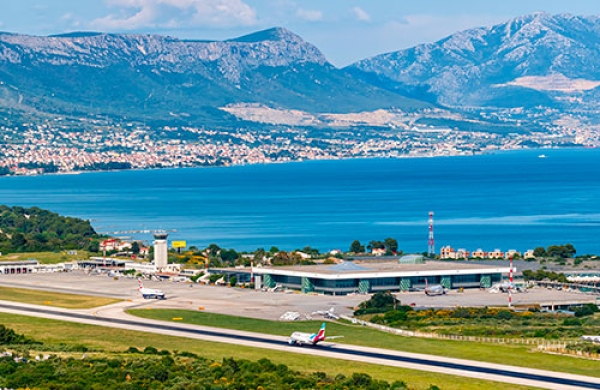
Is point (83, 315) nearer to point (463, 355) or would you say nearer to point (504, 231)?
point (463, 355)

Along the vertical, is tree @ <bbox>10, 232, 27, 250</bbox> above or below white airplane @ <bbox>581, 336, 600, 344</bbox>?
above

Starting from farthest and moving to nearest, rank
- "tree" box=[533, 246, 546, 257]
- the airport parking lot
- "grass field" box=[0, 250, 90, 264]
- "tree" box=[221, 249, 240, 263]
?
"grass field" box=[0, 250, 90, 264]
"tree" box=[533, 246, 546, 257]
"tree" box=[221, 249, 240, 263]
the airport parking lot

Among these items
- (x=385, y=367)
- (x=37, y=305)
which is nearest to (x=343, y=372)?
(x=385, y=367)

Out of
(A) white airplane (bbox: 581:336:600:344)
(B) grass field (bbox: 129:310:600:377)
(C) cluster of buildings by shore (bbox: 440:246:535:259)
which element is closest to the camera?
(B) grass field (bbox: 129:310:600:377)

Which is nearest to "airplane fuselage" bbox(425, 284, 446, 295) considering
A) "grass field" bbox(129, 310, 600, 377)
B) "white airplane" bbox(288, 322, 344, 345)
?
"grass field" bbox(129, 310, 600, 377)

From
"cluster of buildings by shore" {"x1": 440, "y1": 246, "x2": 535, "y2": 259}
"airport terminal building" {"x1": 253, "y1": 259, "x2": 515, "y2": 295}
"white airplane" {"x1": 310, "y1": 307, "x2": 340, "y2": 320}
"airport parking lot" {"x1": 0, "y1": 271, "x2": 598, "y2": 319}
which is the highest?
"cluster of buildings by shore" {"x1": 440, "y1": 246, "x2": 535, "y2": 259}

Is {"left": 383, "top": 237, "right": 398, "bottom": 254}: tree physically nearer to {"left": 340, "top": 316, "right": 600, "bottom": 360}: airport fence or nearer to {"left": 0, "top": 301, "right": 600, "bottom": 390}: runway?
{"left": 0, "top": 301, "right": 600, "bottom": 390}: runway

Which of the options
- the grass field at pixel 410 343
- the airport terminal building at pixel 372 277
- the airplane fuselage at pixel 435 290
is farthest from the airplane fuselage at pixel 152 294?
the airplane fuselage at pixel 435 290

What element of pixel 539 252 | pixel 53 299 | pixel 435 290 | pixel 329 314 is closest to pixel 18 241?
pixel 53 299
